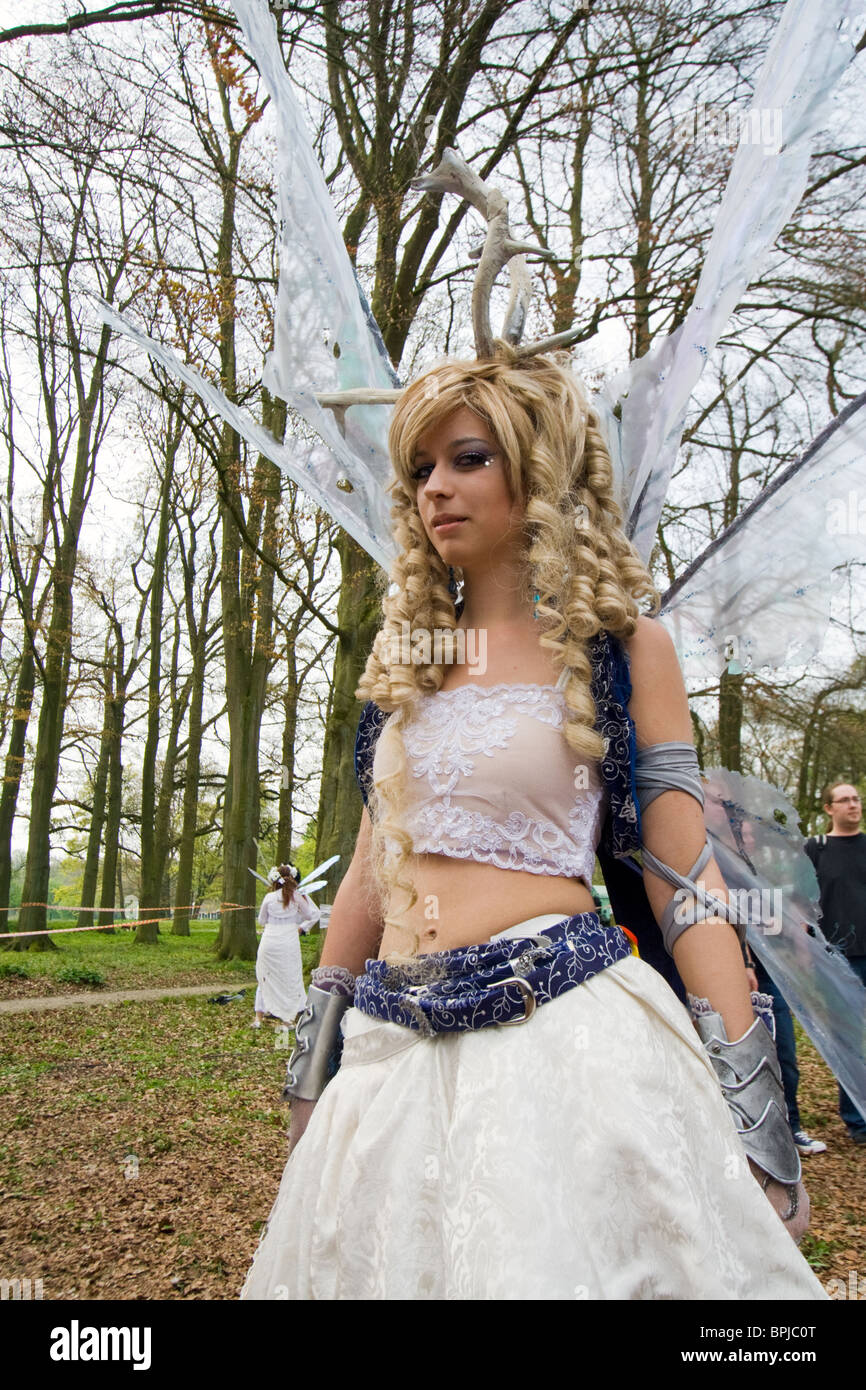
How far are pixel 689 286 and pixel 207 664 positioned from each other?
18.0m

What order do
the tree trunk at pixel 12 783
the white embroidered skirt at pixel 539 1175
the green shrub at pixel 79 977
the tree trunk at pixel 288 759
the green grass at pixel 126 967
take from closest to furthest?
the white embroidered skirt at pixel 539 1175 → the green shrub at pixel 79 977 → the green grass at pixel 126 967 → the tree trunk at pixel 12 783 → the tree trunk at pixel 288 759

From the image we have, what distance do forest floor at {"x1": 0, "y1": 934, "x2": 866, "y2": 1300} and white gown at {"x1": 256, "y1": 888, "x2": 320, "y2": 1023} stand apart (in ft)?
3.25

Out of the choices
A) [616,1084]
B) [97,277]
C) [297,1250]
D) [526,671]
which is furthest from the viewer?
[97,277]

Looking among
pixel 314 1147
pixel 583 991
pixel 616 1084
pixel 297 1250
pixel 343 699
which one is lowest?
pixel 297 1250

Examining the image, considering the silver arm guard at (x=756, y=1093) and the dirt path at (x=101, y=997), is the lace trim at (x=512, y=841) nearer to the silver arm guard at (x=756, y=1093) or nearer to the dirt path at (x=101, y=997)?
the silver arm guard at (x=756, y=1093)

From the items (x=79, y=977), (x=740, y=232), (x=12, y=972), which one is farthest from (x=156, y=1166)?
(x=12, y=972)

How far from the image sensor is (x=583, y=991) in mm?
1502

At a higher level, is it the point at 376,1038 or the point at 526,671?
the point at 526,671

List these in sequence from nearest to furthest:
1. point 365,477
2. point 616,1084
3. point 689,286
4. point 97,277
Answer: point 616,1084, point 365,477, point 689,286, point 97,277

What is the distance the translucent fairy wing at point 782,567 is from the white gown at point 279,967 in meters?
9.52

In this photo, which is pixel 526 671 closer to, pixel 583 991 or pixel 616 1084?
pixel 583 991

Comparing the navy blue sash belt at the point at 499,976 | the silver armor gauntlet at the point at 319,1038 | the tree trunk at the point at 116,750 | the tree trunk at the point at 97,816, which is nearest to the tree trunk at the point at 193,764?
the tree trunk at the point at 116,750

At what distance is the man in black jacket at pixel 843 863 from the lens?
4.93 meters
